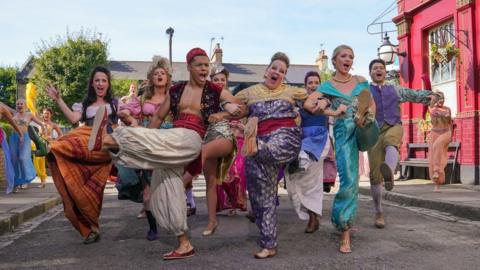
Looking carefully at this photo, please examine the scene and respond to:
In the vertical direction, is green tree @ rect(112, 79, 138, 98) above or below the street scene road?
above

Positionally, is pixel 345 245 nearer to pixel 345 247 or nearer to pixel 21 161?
pixel 345 247

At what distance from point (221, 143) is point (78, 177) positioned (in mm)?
1436

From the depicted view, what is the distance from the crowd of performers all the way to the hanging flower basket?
7.40 metres

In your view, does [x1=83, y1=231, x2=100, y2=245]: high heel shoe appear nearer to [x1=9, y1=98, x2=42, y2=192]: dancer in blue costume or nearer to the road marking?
the road marking

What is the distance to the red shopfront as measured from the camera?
1209 centimetres

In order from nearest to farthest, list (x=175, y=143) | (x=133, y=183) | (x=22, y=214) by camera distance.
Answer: (x=175, y=143) < (x=133, y=183) < (x=22, y=214)

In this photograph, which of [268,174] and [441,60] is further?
[441,60]

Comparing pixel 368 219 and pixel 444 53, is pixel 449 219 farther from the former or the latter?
pixel 444 53

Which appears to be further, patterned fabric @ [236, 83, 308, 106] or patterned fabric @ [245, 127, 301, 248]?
patterned fabric @ [236, 83, 308, 106]

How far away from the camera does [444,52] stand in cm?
1295

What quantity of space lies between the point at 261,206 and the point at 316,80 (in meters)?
2.54

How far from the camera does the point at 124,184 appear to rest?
5.23 meters

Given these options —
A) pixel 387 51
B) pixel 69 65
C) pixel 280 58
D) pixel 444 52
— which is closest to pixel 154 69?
pixel 280 58

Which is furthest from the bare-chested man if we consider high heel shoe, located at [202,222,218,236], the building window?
the building window
